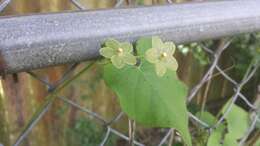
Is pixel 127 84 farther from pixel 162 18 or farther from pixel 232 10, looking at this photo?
pixel 232 10

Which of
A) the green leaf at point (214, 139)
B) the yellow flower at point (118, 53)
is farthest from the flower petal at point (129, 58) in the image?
the green leaf at point (214, 139)

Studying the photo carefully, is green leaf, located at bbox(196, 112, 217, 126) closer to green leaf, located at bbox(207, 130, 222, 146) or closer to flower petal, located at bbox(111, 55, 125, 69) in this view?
green leaf, located at bbox(207, 130, 222, 146)

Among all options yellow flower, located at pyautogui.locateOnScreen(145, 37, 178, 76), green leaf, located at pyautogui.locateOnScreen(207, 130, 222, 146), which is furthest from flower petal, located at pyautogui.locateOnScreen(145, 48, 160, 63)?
green leaf, located at pyautogui.locateOnScreen(207, 130, 222, 146)

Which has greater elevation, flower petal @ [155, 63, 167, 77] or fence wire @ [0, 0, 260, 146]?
flower petal @ [155, 63, 167, 77]

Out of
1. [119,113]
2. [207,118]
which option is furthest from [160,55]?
[207,118]

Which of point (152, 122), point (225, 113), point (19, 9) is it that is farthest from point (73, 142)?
point (152, 122)

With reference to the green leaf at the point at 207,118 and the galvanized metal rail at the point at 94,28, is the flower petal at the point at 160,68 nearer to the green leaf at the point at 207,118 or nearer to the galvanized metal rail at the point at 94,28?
the galvanized metal rail at the point at 94,28

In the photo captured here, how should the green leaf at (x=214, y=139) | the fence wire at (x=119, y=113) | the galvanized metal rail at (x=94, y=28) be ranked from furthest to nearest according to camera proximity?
the green leaf at (x=214, y=139) < the fence wire at (x=119, y=113) < the galvanized metal rail at (x=94, y=28)

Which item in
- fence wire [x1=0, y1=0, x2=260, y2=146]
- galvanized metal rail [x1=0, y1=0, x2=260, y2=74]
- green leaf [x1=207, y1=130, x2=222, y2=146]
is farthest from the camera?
green leaf [x1=207, y1=130, x2=222, y2=146]
